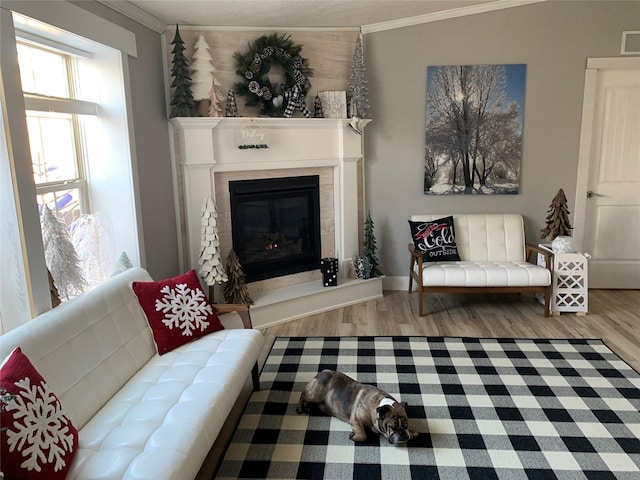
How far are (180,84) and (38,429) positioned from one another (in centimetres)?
258

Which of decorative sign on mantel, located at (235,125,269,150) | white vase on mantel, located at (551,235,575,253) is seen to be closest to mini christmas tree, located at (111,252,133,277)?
decorative sign on mantel, located at (235,125,269,150)

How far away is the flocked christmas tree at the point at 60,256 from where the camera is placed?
233 centimetres

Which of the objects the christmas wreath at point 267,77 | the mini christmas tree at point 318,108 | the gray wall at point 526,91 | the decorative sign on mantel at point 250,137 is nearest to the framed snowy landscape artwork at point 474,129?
the gray wall at point 526,91

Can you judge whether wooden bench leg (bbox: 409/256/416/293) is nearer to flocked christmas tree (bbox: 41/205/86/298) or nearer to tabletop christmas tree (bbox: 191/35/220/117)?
tabletop christmas tree (bbox: 191/35/220/117)

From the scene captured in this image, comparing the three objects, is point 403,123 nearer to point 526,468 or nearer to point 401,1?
point 401,1

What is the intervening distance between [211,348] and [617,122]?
413cm

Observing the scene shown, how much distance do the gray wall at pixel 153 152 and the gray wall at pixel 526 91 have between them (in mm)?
1893

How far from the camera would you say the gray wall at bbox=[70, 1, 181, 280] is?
3180 mm

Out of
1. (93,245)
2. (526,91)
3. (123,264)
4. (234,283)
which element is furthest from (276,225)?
(526,91)

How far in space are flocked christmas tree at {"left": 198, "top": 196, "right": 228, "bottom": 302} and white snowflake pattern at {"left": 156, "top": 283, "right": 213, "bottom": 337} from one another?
84cm

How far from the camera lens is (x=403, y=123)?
4504mm

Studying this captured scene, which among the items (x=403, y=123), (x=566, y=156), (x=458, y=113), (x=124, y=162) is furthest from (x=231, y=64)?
(x=566, y=156)

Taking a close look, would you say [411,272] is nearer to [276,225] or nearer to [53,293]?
[276,225]

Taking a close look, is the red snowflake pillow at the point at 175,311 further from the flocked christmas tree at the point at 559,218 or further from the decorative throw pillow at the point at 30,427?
the flocked christmas tree at the point at 559,218
